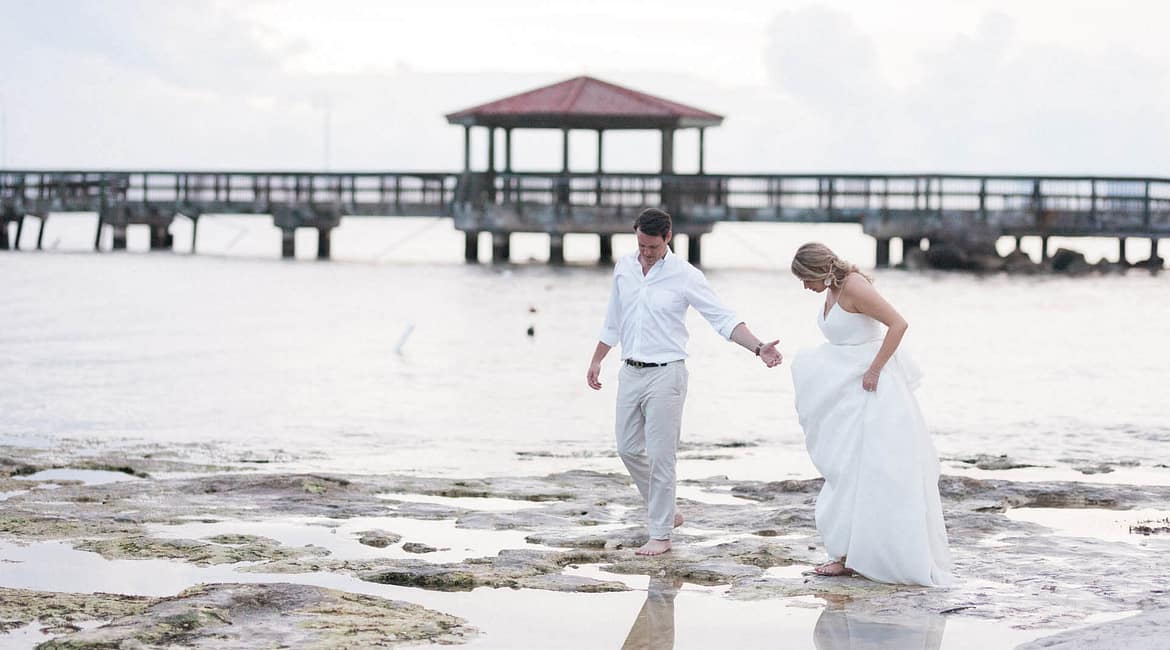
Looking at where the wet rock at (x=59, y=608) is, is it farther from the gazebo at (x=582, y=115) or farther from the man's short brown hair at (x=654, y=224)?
the gazebo at (x=582, y=115)

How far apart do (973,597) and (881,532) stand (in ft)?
1.46

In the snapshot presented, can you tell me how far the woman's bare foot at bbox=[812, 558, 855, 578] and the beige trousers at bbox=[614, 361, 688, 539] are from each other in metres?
0.76

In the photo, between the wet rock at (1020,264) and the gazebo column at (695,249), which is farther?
the wet rock at (1020,264)

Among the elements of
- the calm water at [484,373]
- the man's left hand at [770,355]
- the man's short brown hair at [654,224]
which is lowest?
the calm water at [484,373]

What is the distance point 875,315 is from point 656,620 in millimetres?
1493

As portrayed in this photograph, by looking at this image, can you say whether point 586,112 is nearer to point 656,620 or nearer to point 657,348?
point 657,348

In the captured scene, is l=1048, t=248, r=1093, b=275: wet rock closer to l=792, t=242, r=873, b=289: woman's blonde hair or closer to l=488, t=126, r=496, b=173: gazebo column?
l=488, t=126, r=496, b=173: gazebo column

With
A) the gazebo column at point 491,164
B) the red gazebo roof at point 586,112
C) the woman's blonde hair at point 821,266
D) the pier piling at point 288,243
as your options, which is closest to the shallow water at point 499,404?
the woman's blonde hair at point 821,266

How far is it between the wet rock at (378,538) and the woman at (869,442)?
199cm

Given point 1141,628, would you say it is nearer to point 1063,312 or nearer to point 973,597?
point 973,597

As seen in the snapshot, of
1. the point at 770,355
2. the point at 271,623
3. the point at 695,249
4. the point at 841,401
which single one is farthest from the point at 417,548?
the point at 695,249

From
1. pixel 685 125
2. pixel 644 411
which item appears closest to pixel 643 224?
pixel 644 411

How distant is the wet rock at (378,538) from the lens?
24.9 ft

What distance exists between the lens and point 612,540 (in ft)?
25.2
